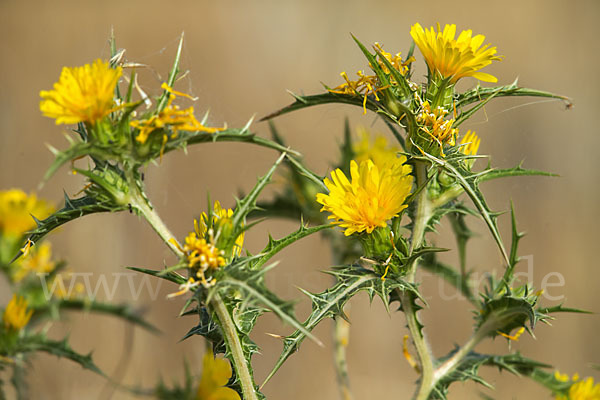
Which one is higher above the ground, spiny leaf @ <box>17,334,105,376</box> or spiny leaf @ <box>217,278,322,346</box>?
spiny leaf @ <box>217,278,322,346</box>

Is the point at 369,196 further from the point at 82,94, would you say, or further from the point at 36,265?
the point at 36,265

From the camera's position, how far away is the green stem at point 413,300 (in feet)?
2.60

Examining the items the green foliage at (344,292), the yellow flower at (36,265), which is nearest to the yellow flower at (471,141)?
the green foliage at (344,292)

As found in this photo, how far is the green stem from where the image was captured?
793mm

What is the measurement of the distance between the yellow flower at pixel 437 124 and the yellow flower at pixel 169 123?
0.91 ft

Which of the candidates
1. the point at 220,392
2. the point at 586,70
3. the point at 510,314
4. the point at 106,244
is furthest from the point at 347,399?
the point at 586,70

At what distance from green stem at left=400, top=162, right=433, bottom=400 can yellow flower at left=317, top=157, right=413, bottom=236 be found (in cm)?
5

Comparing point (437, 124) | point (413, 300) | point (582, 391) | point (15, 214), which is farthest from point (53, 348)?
point (582, 391)

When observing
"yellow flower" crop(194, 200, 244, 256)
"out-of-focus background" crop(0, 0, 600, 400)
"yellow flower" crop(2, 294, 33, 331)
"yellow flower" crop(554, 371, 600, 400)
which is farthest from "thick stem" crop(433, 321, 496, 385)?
"out-of-focus background" crop(0, 0, 600, 400)

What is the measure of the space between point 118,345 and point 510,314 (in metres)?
1.94

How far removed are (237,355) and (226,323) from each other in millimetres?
49

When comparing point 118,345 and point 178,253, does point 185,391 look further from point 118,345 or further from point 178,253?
point 118,345

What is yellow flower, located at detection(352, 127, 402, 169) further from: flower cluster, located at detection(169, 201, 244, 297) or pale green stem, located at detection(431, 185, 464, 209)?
flower cluster, located at detection(169, 201, 244, 297)

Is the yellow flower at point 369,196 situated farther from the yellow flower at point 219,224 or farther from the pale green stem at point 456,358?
the pale green stem at point 456,358
